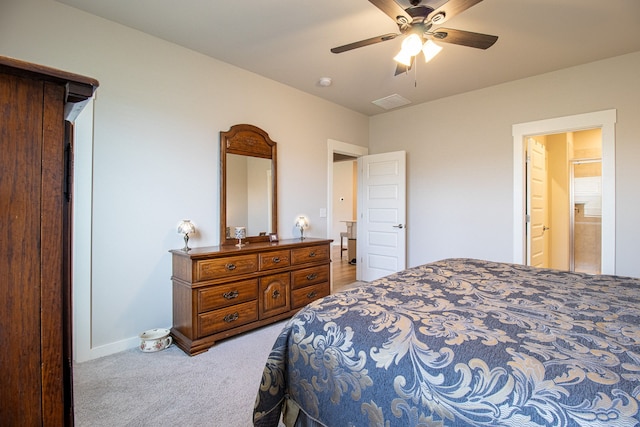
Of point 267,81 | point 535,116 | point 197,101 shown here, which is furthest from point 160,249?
point 535,116

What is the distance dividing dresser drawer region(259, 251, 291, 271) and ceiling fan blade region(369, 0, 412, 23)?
2.19 m

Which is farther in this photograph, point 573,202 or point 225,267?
point 573,202

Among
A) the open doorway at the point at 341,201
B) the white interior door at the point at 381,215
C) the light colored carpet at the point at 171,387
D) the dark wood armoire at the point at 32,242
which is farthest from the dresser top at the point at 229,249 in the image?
the dark wood armoire at the point at 32,242

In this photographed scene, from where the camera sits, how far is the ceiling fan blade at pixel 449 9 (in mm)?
1707

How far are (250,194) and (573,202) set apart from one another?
5.23 meters

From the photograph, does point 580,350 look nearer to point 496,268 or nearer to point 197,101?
point 496,268

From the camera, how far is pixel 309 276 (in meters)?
3.35

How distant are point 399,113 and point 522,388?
4.46 metres

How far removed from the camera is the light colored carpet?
5.57 ft

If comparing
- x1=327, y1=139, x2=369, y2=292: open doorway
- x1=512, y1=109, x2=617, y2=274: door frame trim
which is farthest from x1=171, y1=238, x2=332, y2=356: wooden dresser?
x1=512, y1=109, x2=617, y2=274: door frame trim

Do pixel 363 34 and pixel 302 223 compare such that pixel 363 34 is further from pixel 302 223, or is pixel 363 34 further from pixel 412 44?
pixel 302 223

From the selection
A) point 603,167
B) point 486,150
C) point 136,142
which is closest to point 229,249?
point 136,142

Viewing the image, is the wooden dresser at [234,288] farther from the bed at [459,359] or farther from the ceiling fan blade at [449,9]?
the ceiling fan blade at [449,9]

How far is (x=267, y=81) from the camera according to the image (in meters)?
3.53
